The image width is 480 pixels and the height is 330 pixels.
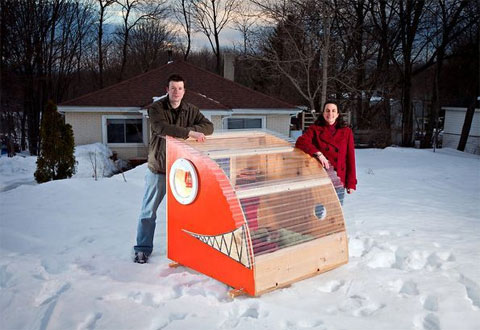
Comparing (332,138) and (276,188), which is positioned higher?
(332,138)

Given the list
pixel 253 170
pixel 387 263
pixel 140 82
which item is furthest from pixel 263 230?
pixel 140 82

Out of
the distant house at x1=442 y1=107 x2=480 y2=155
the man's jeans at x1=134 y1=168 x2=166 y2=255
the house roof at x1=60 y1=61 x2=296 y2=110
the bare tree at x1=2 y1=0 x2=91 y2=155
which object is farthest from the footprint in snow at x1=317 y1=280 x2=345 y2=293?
the distant house at x1=442 y1=107 x2=480 y2=155

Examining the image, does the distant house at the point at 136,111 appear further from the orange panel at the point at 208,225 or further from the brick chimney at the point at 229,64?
the orange panel at the point at 208,225

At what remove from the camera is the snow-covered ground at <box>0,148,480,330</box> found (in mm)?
3002

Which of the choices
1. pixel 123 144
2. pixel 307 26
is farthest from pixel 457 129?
pixel 123 144

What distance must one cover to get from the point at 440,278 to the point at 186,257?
2355mm

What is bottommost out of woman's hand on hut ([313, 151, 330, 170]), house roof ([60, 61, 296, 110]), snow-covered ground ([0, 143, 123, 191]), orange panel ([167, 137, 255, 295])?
snow-covered ground ([0, 143, 123, 191])

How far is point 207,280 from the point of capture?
3.69 m

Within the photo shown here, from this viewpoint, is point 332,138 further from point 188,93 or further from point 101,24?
point 101,24

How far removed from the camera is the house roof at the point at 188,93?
55.2 ft

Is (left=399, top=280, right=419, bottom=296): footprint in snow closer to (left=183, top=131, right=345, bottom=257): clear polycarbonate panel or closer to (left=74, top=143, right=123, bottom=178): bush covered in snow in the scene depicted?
(left=183, top=131, right=345, bottom=257): clear polycarbonate panel

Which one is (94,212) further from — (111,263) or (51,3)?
(51,3)

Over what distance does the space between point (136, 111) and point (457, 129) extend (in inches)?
893

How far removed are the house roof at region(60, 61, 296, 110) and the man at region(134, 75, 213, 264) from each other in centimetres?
1232
